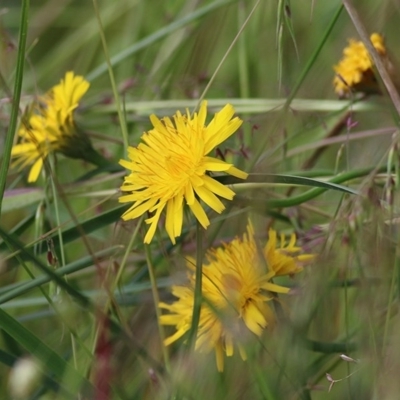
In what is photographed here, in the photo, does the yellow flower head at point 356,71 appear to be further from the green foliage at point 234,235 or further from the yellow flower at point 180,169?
the yellow flower at point 180,169

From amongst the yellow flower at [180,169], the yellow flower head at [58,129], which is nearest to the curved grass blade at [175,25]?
the yellow flower head at [58,129]

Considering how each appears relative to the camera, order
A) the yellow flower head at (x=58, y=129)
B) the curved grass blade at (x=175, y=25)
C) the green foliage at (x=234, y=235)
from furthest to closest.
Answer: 1. the curved grass blade at (x=175, y=25)
2. the yellow flower head at (x=58, y=129)
3. the green foliage at (x=234, y=235)

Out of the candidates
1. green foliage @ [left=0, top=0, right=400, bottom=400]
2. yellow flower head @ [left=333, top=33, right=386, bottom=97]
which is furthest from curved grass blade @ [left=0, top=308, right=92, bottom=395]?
yellow flower head @ [left=333, top=33, right=386, bottom=97]

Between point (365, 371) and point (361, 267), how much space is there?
0.05 metres

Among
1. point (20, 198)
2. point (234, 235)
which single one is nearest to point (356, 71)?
point (234, 235)

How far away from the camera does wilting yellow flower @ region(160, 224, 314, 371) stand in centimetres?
43

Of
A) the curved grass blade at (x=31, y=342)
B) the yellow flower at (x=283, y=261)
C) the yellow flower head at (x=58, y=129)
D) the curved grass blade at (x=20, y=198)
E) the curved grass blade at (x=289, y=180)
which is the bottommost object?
the curved grass blade at (x=31, y=342)

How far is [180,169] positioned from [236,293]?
8 centimetres

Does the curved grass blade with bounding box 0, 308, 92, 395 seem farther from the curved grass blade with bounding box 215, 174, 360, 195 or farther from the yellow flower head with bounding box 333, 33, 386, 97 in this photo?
the yellow flower head with bounding box 333, 33, 386, 97

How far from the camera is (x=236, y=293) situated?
43 cm

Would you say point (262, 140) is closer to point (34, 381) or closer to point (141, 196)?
point (141, 196)

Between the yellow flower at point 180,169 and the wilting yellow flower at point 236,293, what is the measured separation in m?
0.03

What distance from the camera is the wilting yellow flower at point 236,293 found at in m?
0.43

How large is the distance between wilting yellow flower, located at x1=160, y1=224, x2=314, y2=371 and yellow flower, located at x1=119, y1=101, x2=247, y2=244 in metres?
0.03
